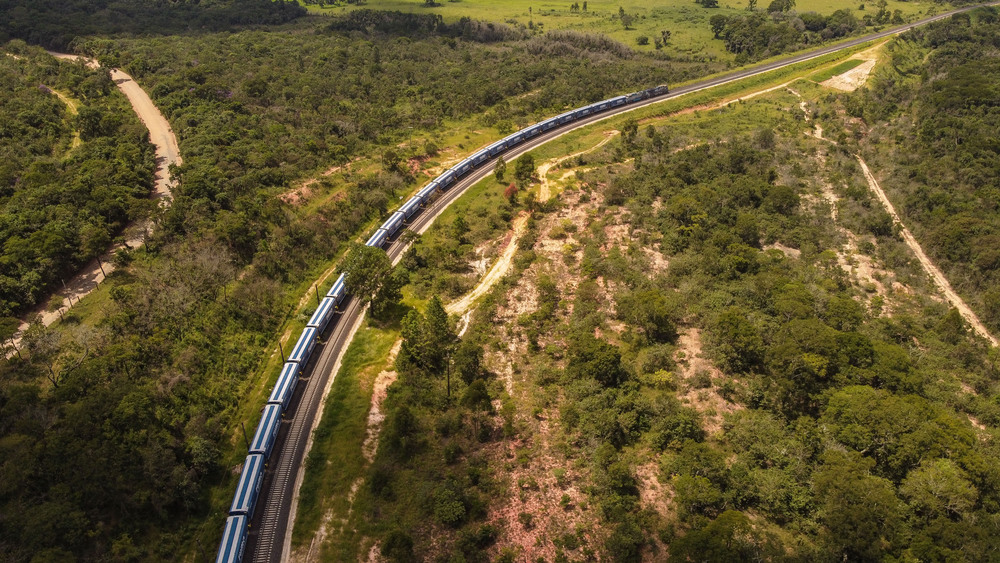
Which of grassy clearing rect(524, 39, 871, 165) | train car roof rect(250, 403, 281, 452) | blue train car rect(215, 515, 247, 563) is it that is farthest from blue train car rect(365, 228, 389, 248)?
blue train car rect(215, 515, 247, 563)

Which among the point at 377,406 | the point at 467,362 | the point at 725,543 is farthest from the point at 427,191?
the point at 725,543

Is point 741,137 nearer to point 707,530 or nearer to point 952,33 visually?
point 707,530

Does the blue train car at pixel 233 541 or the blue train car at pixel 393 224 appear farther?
the blue train car at pixel 393 224

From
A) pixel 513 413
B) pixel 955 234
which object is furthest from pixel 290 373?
pixel 955 234

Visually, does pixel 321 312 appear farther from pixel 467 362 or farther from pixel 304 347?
pixel 467 362

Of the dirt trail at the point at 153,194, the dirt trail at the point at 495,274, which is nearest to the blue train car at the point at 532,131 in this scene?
the dirt trail at the point at 495,274

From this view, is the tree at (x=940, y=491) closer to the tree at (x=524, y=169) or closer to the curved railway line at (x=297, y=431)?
the curved railway line at (x=297, y=431)
